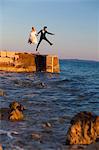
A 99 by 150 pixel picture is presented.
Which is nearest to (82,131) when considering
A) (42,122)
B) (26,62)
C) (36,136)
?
(36,136)

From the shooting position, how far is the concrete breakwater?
32.2 metres

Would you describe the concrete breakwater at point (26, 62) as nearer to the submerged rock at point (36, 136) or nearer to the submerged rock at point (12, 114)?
the submerged rock at point (12, 114)

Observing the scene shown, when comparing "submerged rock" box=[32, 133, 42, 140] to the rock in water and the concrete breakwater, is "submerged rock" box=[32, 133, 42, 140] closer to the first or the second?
the rock in water

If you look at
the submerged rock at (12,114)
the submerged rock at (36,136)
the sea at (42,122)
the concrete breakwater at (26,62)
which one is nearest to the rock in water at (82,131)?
the sea at (42,122)

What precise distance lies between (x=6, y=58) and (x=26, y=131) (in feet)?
67.7

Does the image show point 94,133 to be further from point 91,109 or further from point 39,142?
point 91,109

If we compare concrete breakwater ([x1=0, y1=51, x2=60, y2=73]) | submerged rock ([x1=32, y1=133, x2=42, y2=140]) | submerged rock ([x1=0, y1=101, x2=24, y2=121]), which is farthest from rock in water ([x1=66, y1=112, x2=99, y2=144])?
concrete breakwater ([x1=0, y1=51, x2=60, y2=73])

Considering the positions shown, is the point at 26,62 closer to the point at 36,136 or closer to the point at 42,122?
the point at 42,122

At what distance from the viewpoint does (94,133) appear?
10547 millimetres

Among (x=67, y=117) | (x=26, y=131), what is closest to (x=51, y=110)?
(x=67, y=117)

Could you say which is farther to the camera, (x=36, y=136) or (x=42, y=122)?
(x=42, y=122)

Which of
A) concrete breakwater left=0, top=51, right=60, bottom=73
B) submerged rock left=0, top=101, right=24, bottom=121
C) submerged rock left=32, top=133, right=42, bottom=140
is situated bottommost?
submerged rock left=32, top=133, right=42, bottom=140

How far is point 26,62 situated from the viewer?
33.6m

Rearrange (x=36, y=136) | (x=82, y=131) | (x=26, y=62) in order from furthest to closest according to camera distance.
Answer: (x=26, y=62), (x=36, y=136), (x=82, y=131)
